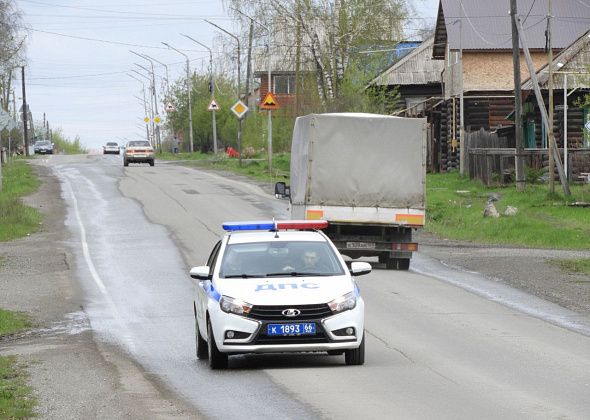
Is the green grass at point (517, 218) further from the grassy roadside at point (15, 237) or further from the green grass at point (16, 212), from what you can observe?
the grassy roadside at point (15, 237)

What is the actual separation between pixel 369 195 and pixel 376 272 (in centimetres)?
155

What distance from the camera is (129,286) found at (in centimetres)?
2491

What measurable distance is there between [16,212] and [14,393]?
2773 cm

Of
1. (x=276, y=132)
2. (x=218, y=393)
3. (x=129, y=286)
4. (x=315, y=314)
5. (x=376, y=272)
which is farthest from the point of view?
(x=276, y=132)

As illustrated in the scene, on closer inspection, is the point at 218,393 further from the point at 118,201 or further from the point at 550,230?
the point at 118,201

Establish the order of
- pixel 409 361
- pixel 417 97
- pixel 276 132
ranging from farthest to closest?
1. pixel 276 132
2. pixel 417 97
3. pixel 409 361

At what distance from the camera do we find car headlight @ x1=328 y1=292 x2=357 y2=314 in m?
13.6

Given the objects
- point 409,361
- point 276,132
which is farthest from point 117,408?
point 276,132

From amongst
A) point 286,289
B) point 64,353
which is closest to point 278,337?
point 286,289

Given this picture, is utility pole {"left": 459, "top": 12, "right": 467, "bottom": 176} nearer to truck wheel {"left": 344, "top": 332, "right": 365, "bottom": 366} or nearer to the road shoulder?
the road shoulder

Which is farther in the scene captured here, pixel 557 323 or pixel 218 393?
pixel 557 323

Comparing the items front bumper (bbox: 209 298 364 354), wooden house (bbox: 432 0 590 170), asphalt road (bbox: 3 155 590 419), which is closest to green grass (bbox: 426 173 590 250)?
asphalt road (bbox: 3 155 590 419)

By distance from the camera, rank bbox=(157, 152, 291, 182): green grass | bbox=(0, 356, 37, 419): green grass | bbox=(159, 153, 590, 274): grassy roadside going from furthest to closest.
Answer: bbox=(157, 152, 291, 182): green grass → bbox=(159, 153, 590, 274): grassy roadside → bbox=(0, 356, 37, 419): green grass

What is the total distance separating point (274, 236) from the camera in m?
15.2
